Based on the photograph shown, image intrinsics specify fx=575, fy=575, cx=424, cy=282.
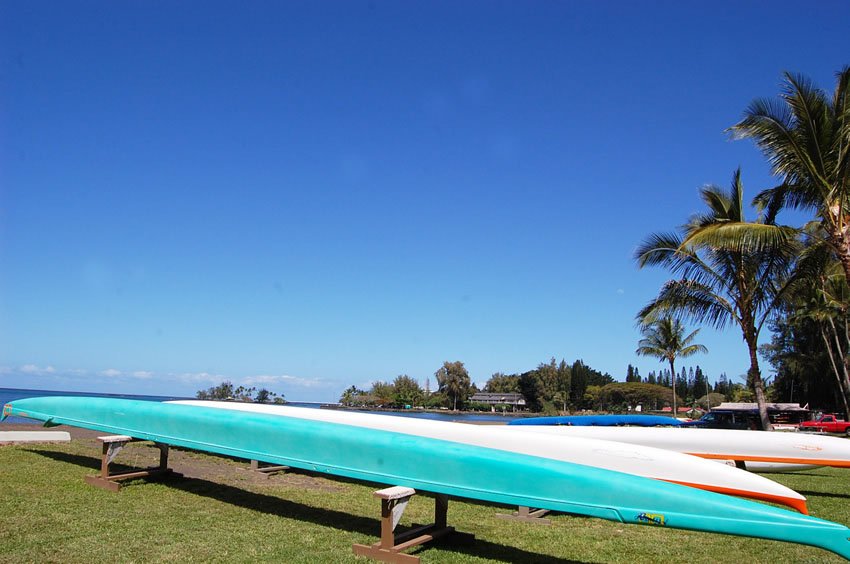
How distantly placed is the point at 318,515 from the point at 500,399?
280 ft

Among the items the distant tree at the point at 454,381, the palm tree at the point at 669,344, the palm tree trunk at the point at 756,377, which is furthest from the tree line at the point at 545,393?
the palm tree trunk at the point at 756,377

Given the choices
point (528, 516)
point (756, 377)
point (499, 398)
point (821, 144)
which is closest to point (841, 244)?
point (821, 144)

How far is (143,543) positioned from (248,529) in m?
0.87

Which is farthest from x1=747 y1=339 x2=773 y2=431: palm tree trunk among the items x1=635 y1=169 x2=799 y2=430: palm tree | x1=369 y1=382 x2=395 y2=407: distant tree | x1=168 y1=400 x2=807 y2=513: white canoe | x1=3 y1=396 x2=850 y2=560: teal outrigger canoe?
x1=369 y1=382 x2=395 y2=407: distant tree

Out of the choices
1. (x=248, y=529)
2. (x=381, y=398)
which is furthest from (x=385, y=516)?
(x=381, y=398)

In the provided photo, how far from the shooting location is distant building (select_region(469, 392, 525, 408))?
83531mm

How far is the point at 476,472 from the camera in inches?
178

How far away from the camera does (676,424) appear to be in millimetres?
14555

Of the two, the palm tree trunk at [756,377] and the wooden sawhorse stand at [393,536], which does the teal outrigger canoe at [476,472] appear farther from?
the palm tree trunk at [756,377]

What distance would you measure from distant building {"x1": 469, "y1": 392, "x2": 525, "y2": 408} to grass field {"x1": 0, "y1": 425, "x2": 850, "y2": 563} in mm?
77800

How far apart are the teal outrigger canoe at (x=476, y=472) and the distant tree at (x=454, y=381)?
242 feet

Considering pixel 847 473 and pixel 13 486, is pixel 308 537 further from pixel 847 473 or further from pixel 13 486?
pixel 847 473

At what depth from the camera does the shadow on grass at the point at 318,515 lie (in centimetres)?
455

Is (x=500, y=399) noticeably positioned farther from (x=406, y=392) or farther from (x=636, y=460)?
(x=636, y=460)
